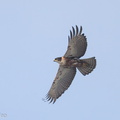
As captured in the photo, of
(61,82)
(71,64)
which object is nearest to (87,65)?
(71,64)

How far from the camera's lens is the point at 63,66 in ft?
58.8

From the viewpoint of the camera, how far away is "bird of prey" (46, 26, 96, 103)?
1724 centimetres

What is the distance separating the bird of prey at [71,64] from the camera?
17242mm

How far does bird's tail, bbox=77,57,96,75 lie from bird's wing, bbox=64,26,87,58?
0.43m

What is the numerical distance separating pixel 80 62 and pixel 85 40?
1.04 meters

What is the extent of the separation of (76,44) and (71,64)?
94cm

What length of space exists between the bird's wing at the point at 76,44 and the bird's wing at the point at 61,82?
749mm

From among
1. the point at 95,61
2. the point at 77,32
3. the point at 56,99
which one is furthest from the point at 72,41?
the point at 56,99

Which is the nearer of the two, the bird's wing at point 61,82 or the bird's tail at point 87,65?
the bird's tail at point 87,65

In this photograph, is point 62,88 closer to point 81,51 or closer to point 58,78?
point 58,78

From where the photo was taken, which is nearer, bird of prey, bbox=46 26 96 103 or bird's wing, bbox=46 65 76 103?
bird of prey, bbox=46 26 96 103

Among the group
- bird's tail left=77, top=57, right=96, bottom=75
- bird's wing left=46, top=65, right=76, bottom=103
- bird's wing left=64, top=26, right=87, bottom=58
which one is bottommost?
bird's wing left=46, top=65, right=76, bottom=103

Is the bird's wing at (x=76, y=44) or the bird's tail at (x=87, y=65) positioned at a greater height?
the bird's wing at (x=76, y=44)

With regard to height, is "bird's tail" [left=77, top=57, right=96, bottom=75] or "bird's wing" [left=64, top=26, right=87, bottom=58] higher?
"bird's wing" [left=64, top=26, right=87, bottom=58]
